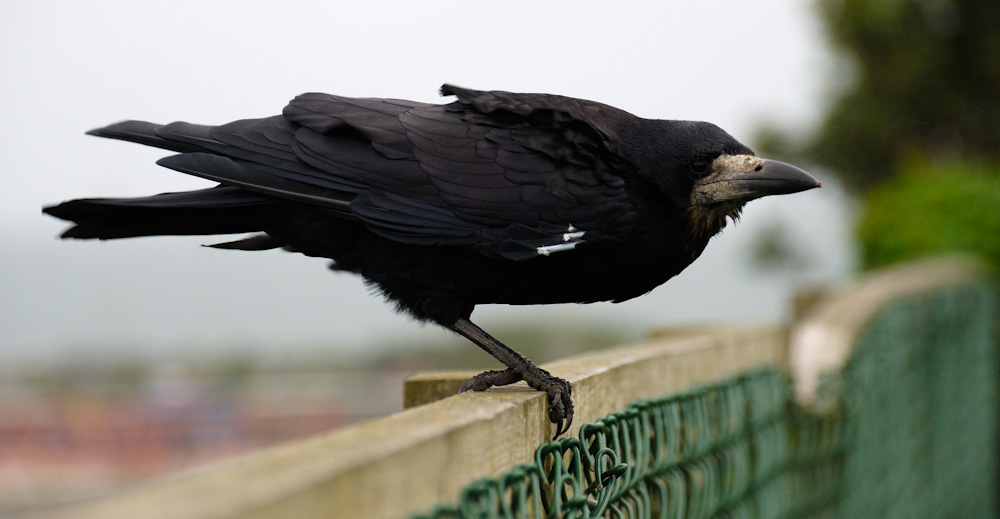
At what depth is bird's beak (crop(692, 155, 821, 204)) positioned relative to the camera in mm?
2867

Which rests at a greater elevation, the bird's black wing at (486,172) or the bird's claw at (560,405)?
the bird's black wing at (486,172)

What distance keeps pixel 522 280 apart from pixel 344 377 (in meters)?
49.4

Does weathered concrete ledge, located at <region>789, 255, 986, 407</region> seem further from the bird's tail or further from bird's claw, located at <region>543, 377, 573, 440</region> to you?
the bird's tail

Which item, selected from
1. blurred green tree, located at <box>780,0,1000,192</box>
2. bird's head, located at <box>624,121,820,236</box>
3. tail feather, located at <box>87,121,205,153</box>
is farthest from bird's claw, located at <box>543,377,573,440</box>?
blurred green tree, located at <box>780,0,1000,192</box>

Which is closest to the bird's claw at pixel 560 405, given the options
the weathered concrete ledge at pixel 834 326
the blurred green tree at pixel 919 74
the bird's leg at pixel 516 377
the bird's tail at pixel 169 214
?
the bird's leg at pixel 516 377

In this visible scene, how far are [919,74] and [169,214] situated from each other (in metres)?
26.7

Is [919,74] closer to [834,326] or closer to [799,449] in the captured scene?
[834,326]

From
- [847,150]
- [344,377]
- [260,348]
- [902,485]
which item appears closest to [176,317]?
[260,348]

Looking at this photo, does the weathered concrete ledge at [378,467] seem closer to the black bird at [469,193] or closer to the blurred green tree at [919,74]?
the black bird at [469,193]

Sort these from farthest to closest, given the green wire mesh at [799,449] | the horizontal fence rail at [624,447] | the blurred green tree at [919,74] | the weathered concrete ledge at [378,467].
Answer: the blurred green tree at [919,74], the green wire mesh at [799,449], the horizontal fence rail at [624,447], the weathered concrete ledge at [378,467]

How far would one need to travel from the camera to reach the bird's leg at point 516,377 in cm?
219

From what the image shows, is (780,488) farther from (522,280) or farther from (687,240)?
(522,280)

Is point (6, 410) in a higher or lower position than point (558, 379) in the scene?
lower

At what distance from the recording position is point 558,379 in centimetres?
230
